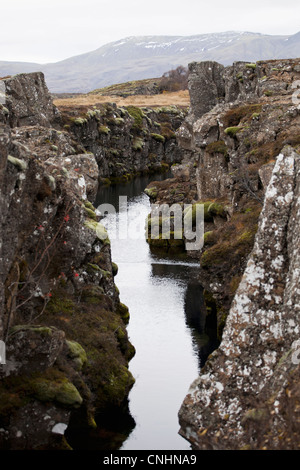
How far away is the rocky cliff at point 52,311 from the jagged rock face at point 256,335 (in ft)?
18.3

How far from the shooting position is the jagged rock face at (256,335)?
2056 cm

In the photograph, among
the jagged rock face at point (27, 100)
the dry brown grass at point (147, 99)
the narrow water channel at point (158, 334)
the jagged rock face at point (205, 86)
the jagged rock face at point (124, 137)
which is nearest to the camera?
the narrow water channel at point (158, 334)

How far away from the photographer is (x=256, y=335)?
22.3 metres

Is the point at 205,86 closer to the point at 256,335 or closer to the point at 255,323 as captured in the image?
the point at 255,323

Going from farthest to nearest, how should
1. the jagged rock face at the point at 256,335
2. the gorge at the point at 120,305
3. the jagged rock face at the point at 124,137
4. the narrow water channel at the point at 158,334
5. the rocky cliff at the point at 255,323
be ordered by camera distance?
the jagged rock face at the point at 124,137 < the narrow water channel at the point at 158,334 < the gorge at the point at 120,305 < the jagged rock face at the point at 256,335 < the rocky cliff at the point at 255,323

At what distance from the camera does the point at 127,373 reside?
3102 centimetres

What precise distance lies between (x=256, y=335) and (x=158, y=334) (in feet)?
60.1

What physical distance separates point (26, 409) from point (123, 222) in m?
51.6

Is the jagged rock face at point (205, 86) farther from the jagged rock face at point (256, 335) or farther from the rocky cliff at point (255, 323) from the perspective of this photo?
the jagged rock face at point (256, 335)

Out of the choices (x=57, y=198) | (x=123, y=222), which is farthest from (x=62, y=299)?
(x=123, y=222)

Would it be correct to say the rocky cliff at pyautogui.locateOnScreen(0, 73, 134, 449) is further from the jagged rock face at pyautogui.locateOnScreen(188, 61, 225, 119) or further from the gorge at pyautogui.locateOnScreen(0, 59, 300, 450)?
the jagged rock face at pyautogui.locateOnScreen(188, 61, 225, 119)

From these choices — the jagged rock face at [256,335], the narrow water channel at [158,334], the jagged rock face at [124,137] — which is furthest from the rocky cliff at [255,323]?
the jagged rock face at [124,137]

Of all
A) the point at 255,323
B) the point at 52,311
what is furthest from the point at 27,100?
the point at 255,323

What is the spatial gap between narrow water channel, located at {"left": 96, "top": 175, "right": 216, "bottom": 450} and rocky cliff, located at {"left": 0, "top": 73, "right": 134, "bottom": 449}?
1.55m
